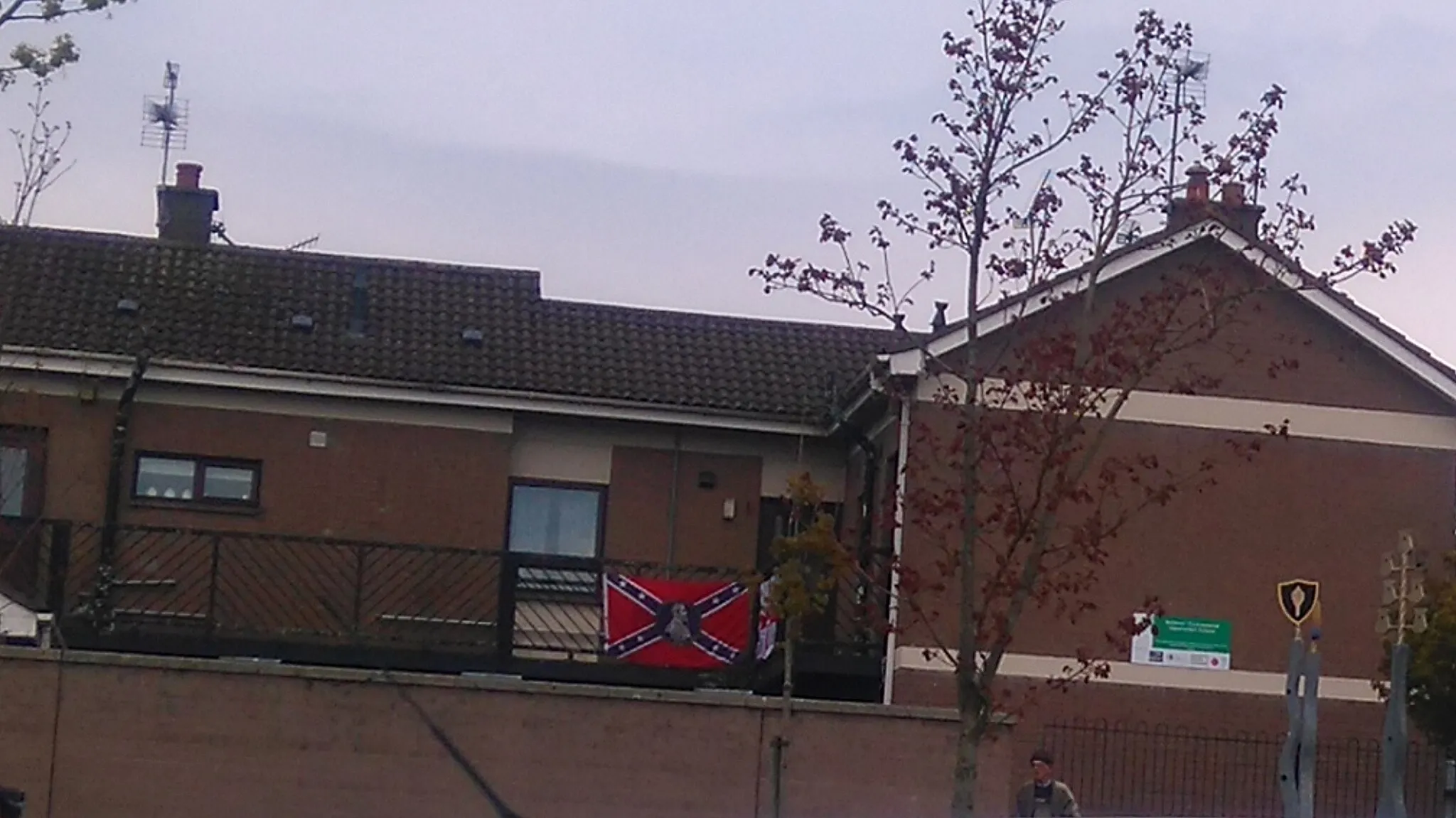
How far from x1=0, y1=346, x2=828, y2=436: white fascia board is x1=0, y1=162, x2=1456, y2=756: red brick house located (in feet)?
0.11

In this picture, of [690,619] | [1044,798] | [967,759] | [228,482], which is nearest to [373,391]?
[228,482]

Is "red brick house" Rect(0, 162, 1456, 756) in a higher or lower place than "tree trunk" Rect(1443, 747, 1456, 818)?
higher

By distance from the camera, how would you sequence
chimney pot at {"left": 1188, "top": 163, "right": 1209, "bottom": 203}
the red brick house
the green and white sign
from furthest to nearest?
1. the red brick house
2. the green and white sign
3. chimney pot at {"left": 1188, "top": 163, "right": 1209, "bottom": 203}

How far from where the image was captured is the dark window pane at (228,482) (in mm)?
23875

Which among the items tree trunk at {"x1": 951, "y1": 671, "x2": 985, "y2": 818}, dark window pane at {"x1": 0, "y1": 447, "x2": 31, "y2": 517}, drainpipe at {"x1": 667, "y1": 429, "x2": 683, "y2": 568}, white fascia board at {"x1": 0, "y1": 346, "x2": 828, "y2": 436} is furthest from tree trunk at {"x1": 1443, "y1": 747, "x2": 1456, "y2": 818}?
dark window pane at {"x1": 0, "y1": 447, "x2": 31, "y2": 517}

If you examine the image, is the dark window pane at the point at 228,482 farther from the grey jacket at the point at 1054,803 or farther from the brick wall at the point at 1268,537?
the grey jacket at the point at 1054,803

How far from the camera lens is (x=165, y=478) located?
23766mm

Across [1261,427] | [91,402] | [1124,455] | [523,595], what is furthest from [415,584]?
[1261,427]

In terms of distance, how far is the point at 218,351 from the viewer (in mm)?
23672

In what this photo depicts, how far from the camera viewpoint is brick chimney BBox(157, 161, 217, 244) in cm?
2758

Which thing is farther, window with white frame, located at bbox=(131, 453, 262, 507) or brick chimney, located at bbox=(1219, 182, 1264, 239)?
window with white frame, located at bbox=(131, 453, 262, 507)

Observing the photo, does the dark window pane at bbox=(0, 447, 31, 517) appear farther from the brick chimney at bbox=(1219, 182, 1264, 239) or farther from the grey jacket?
the brick chimney at bbox=(1219, 182, 1264, 239)

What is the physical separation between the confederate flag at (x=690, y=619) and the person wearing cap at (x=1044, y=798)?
5979 millimetres

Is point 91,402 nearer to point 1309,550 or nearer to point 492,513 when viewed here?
point 492,513
